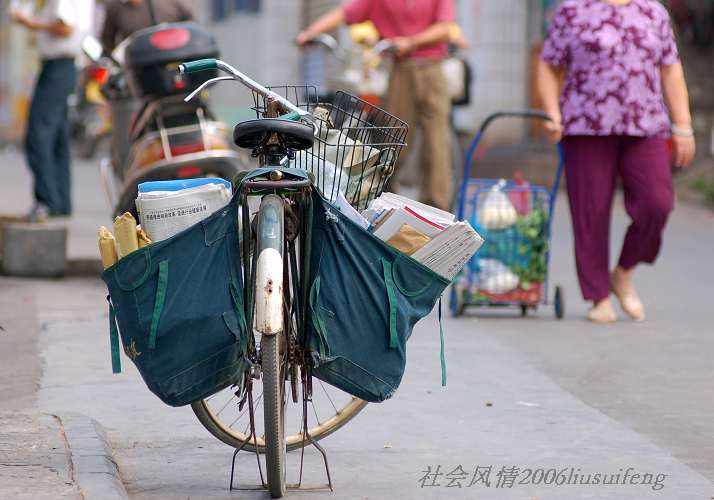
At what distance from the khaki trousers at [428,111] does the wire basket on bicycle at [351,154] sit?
6.44 meters

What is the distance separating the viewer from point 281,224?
4.27 m

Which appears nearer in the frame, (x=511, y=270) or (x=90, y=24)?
(x=511, y=270)

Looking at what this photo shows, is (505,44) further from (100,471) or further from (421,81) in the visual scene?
(100,471)

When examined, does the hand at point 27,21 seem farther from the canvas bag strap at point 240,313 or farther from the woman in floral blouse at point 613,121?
the canvas bag strap at point 240,313

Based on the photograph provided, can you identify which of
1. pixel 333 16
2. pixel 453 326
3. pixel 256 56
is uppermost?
pixel 333 16

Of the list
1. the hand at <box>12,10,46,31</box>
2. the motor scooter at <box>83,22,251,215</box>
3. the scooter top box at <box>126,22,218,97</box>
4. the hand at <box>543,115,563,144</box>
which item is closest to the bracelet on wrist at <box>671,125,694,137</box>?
the hand at <box>543,115,563,144</box>

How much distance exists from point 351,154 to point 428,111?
669cm

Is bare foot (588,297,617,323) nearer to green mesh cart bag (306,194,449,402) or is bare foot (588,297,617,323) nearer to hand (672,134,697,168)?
hand (672,134,697,168)

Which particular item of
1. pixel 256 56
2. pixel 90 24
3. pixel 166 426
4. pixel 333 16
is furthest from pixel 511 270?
pixel 256 56

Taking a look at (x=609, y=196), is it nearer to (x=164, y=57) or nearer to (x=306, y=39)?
(x=306, y=39)

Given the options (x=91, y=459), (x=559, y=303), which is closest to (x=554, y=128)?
(x=559, y=303)

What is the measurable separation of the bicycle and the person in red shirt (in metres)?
6.23

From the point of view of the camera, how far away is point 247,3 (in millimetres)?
29609

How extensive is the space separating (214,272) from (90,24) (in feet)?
25.4
